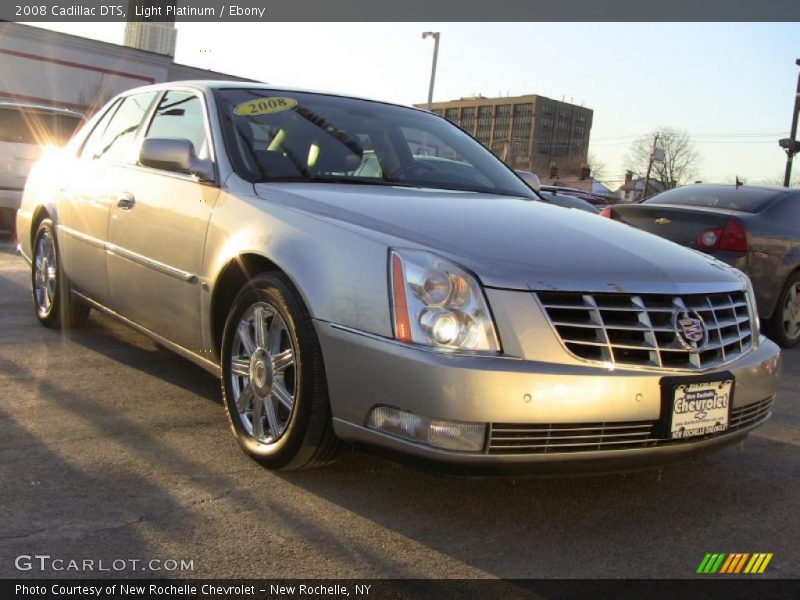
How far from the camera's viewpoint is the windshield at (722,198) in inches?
280

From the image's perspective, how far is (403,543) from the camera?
263 centimetres

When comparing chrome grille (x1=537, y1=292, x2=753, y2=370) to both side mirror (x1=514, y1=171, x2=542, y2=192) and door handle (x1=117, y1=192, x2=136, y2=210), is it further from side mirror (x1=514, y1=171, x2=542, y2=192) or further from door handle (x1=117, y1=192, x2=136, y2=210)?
door handle (x1=117, y1=192, x2=136, y2=210)

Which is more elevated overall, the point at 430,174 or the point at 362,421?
the point at 430,174

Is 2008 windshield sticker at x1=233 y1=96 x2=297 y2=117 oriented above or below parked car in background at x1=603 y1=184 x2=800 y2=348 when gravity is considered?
above

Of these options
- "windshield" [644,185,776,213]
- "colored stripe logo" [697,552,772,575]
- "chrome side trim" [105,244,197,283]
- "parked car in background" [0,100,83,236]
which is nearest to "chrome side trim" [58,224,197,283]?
"chrome side trim" [105,244,197,283]

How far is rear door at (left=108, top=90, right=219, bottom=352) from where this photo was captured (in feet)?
11.9

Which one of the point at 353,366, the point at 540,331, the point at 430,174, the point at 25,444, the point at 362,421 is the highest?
the point at 430,174

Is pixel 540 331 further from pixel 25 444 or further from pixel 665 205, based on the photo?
pixel 665 205

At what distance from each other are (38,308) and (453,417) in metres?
3.92

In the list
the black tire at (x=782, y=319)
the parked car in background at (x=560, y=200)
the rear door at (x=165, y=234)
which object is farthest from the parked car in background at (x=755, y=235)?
the rear door at (x=165, y=234)

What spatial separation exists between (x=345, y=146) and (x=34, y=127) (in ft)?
24.7

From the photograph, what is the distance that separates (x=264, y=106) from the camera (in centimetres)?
398

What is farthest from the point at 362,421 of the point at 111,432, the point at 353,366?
the point at 111,432

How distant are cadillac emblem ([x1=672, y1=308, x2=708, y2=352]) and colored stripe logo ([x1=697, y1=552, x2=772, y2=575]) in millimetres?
667
